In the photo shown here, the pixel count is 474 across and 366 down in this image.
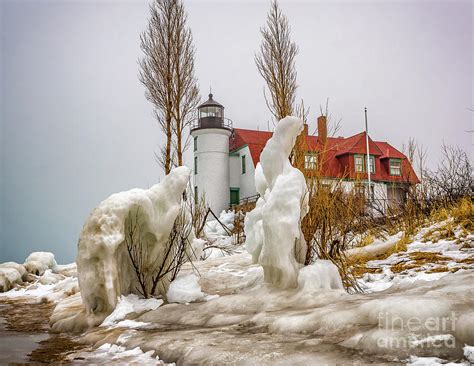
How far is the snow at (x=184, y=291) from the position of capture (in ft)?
18.3

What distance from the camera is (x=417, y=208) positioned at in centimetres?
988

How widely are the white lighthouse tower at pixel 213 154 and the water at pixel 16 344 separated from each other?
2031 cm

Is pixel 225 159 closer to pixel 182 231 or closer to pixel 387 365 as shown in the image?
pixel 182 231

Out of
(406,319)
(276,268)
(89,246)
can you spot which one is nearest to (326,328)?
(406,319)

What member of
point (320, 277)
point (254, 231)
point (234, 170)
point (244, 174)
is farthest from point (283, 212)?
→ point (234, 170)

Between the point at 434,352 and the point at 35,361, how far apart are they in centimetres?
322

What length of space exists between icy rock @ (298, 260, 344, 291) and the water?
9.41 ft

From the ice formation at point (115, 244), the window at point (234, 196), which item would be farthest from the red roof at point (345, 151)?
the ice formation at point (115, 244)

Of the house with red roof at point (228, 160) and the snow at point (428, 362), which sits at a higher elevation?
the house with red roof at point (228, 160)

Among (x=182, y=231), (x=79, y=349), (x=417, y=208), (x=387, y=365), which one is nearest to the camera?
(x=387, y=365)

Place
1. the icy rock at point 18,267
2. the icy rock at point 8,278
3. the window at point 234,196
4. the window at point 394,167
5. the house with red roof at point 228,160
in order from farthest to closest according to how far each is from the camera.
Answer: the window at point 234,196
the window at point 394,167
the house with red roof at point 228,160
the icy rock at point 18,267
the icy rock at point 8,278

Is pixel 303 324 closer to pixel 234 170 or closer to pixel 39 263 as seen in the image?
pixel 39 263

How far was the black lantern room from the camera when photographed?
2595 cm

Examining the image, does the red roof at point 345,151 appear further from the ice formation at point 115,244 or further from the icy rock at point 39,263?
the ice formation at point 115,244
